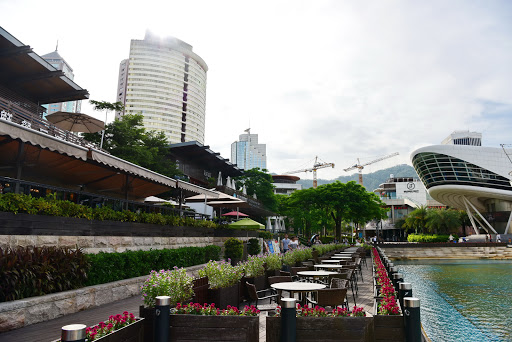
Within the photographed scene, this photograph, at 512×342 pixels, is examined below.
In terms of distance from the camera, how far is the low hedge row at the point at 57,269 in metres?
5.63

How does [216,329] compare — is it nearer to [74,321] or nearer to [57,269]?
[74,321]

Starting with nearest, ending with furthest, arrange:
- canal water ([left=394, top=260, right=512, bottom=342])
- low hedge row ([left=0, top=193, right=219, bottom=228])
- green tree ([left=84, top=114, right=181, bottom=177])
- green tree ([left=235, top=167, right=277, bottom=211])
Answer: low hedge row ([left=0, top=193, right=219, bottom=228]) < canal water ([left=394, top=260, right=512, bottom=342]) < green tree ([left=84, top=114, right=181, bottom=177]) < green tree ([left=235, top=167, right=277, bottom=211])

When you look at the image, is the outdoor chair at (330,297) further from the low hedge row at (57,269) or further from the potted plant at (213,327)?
the low hedge row at (57,269)

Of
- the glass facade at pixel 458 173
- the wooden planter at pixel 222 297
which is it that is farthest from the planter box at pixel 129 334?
the glass facade at pixel 458 173

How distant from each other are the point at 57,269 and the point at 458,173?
7805cm

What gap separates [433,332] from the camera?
8.13m

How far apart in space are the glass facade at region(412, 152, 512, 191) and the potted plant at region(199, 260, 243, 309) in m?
74.7

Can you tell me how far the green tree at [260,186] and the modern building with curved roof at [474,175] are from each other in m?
41.2

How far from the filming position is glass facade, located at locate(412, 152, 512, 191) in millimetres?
69250

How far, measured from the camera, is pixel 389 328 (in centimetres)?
390

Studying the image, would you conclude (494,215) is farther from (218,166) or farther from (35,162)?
(35,162)

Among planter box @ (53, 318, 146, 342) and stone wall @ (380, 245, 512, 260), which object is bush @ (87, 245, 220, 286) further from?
stone wall @ (380, 245, 512, 260)

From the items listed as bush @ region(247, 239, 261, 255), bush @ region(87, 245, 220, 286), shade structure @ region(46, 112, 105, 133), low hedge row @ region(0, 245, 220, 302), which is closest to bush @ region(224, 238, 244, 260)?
bush @ region(247, 239, 261, 255)

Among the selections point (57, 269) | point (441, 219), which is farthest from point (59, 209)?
point (441, 219)
